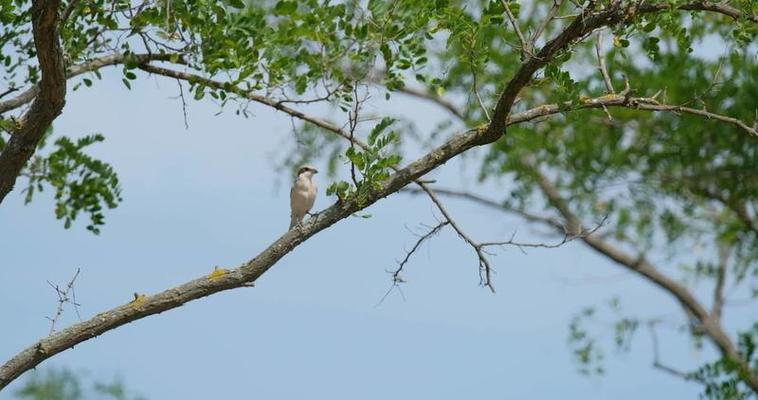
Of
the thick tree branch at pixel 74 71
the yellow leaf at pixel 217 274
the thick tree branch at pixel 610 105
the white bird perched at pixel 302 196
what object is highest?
the thick tree branch at pixel 74 71

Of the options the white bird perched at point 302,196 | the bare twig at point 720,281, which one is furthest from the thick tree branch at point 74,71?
the bare twig at point 720,281

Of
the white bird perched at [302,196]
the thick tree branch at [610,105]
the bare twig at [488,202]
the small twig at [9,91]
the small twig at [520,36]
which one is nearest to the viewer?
the small twig at [520,36]

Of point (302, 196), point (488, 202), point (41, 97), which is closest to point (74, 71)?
point (41, 97)

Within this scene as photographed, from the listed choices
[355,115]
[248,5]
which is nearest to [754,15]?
[355,115]

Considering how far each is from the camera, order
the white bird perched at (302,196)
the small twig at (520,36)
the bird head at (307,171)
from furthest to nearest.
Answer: the bird head at (307,171) → the white bird perched at (302,196) → the small twig at (520,36)

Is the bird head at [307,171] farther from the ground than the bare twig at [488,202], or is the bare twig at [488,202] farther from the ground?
the bare twig at [488,202]

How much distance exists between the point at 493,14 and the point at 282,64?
1.21m

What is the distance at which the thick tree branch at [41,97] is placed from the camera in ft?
17.7

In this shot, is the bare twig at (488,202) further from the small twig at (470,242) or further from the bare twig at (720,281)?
the small twig at (470,242)

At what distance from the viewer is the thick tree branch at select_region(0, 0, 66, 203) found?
17.7ft

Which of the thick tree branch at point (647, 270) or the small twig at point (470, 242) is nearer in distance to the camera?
the small twig at point (470, 242)

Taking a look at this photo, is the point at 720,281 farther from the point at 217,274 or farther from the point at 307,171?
the point at 217,274

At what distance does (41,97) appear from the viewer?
5.84m

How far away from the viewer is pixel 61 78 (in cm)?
572
